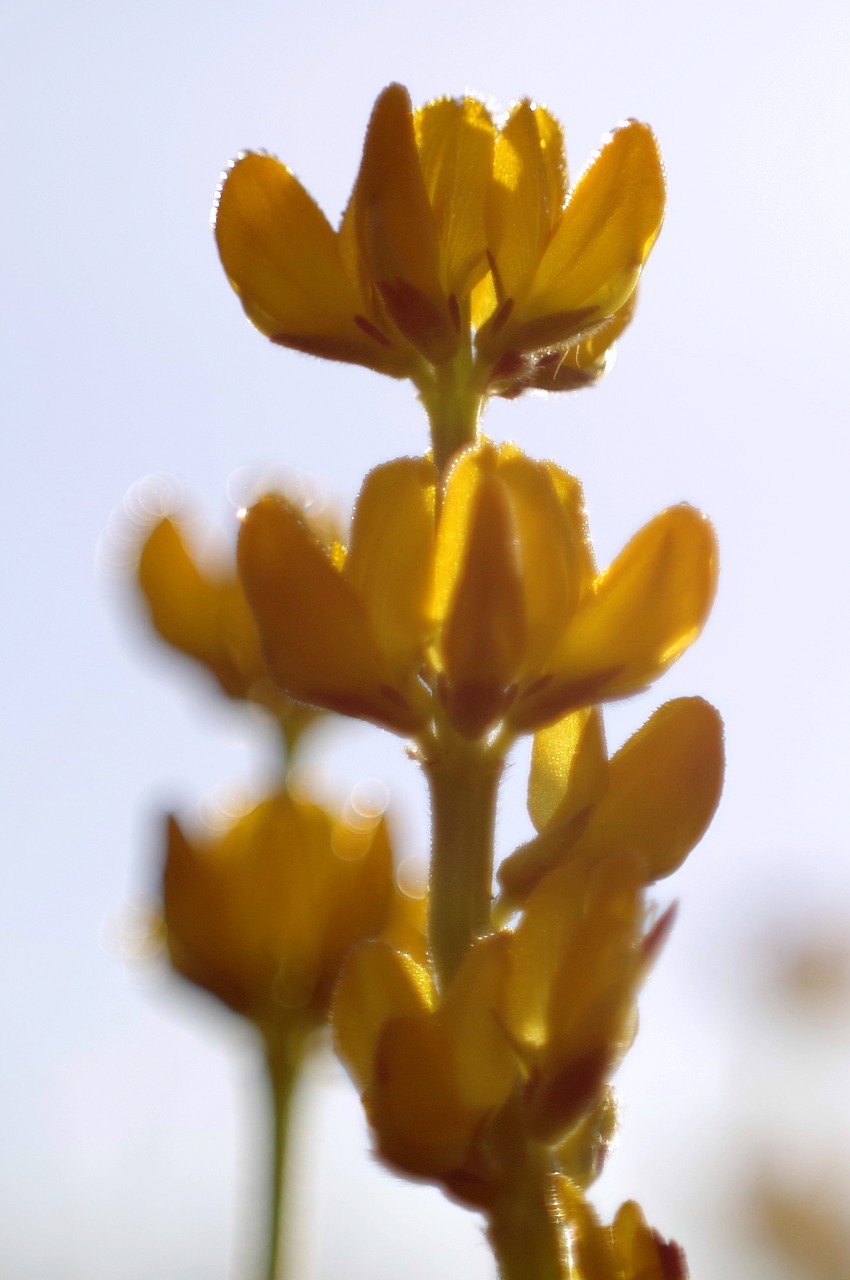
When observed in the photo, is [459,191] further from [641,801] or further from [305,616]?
[641,801]

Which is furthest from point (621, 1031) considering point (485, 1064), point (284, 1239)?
point (284, 1239)

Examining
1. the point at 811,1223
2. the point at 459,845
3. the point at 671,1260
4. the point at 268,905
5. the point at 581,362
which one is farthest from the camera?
the point at 811,1223

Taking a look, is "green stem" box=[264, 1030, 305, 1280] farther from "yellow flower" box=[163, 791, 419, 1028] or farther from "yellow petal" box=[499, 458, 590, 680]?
"yellow petal" box=[499, 458, 590, 680]

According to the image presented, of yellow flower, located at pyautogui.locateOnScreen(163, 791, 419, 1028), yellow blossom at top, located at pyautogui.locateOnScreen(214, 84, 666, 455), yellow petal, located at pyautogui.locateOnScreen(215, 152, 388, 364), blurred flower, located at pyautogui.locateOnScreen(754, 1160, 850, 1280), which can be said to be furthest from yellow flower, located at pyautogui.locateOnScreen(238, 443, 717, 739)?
blurred flower, located at pyautogui.locateOnScreen(754, 1160, 850, 1280)

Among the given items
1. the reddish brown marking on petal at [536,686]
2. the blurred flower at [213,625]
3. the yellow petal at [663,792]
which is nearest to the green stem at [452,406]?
the reddish brown marking on petal at [536,686]

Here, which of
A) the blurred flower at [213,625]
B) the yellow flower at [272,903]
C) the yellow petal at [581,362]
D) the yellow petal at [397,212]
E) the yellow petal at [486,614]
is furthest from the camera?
the blurred flower at [213,625]

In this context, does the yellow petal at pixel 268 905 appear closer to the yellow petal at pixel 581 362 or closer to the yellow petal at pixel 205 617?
the yellow petal at pixel 205 617

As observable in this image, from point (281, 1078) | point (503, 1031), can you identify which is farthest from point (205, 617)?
point (503, 1031)
